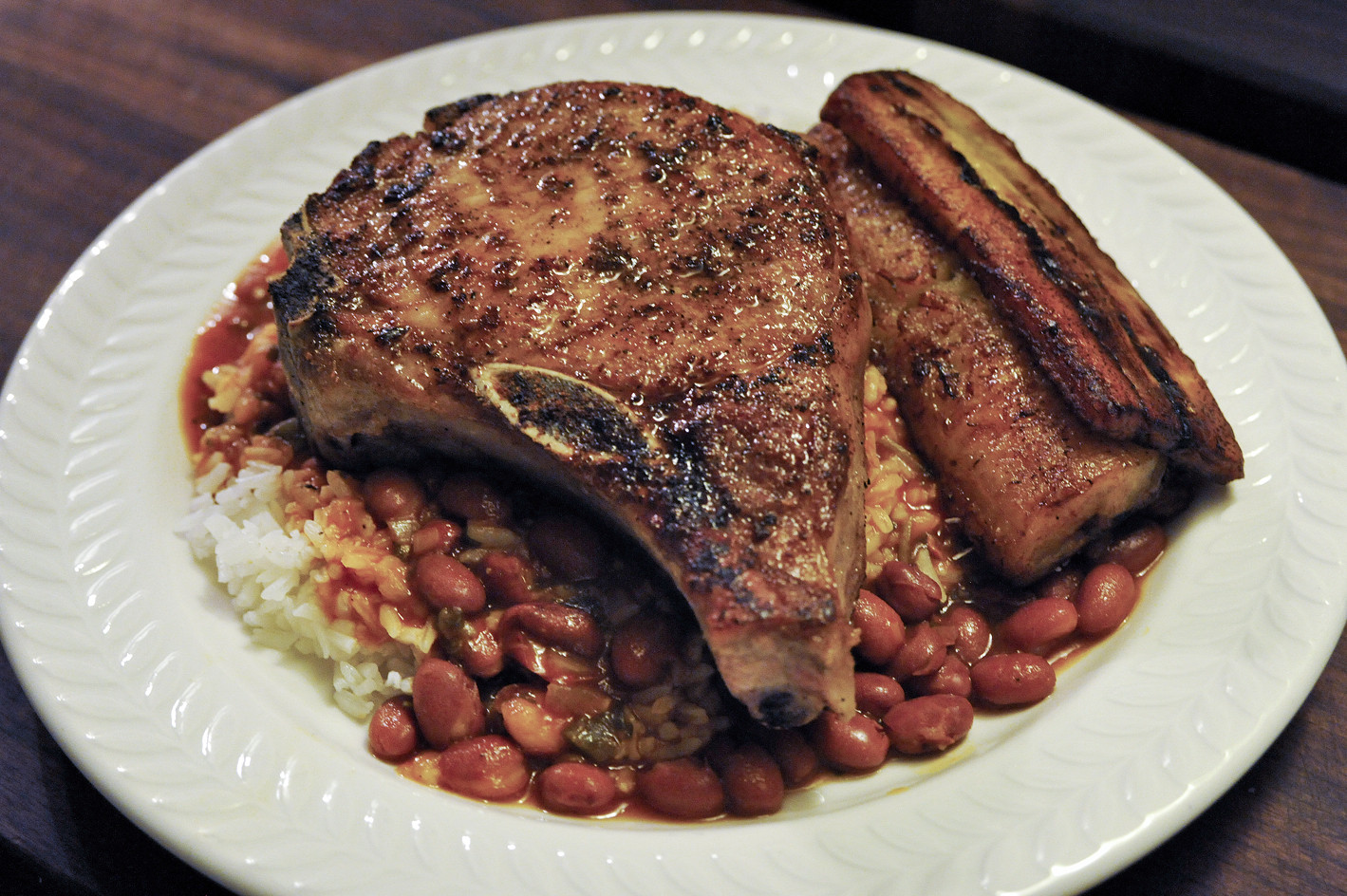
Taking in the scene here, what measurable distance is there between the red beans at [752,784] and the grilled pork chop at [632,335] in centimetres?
20

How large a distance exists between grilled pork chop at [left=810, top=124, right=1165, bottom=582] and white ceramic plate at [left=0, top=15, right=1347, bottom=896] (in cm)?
41

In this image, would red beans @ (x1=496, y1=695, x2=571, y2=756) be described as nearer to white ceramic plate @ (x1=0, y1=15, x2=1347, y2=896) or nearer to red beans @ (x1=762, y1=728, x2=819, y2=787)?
white ceramic plate @ (x1=0, y1=15, x2=1347, y2=896)

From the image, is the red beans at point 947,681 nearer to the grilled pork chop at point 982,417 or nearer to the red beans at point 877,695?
the red beans at point 877,695

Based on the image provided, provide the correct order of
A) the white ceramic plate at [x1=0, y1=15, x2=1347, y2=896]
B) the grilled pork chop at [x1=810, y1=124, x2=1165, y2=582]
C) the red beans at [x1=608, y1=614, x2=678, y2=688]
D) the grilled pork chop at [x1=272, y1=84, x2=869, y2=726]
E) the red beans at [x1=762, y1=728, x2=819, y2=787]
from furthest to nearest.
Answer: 1. the grilled pork chop at [x1=810, y1=124, x2=1165, y2=582]
2. the red beans at [x1=608, y1=614, x2=678, y2=688]
3. the red beans at [x1=762, y1=728, x2=819, y2=787]
4. the grilled pork chop at [x1=272, y1=84, x2=869, y2=726]
5. the white ceramic plate at [x1=0, y1=15, x2=1347, y2=896]

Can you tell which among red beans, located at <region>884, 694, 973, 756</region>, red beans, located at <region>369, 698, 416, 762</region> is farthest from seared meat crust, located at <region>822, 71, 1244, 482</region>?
red beans, located at <region>369, 698, 416, 762</region>

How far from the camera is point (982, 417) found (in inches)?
146

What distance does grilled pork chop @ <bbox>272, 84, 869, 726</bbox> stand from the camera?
3.05 metres

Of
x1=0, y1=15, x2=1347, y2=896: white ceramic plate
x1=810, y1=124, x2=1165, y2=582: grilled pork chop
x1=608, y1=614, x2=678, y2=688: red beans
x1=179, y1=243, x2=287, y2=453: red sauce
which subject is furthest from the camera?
x1=179, y1=243, x2=287, y2=453: red sauce

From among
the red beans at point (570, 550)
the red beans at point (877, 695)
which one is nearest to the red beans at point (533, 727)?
the red beans at point (570, 550)

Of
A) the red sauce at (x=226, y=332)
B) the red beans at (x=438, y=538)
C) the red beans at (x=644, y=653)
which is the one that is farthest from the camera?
the red sauce at (x=226, y=332)

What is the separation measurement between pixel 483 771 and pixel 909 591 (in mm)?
1553

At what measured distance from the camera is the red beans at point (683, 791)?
323 centimetres

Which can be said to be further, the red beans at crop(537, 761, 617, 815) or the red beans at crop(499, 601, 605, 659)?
the red beans at crop(499, 601, 605, 659)

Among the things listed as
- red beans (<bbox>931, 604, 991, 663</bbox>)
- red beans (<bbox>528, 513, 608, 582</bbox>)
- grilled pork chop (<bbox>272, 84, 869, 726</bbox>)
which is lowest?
red beans (<bbox>528, 513, 608, 582</bbox>)
